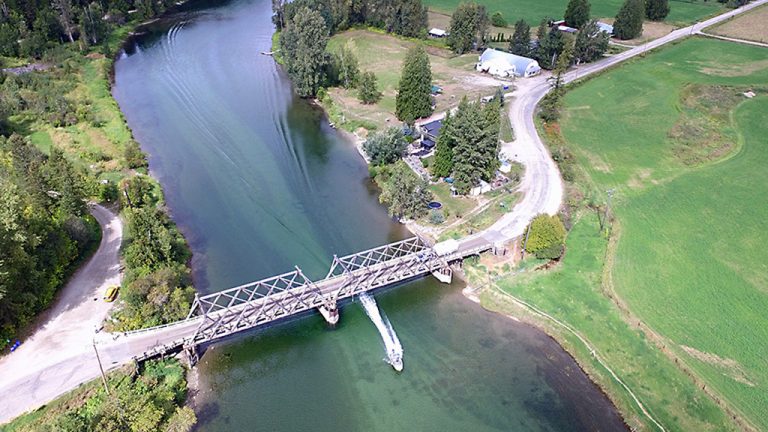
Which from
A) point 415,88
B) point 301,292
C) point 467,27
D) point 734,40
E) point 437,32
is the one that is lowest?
point 734,40

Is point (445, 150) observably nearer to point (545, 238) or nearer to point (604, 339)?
point (545, 238)

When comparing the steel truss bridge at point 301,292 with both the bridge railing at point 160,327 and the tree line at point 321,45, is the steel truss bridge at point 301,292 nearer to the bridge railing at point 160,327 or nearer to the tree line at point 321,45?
the bridge railing at point 160,327

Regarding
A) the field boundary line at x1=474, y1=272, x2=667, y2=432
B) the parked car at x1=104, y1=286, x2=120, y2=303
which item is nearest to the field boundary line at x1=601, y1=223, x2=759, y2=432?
the field boundary line at x1=474, y1=272, x2=667, y2=432

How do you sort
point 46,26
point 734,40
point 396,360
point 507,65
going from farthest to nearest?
1. point 734,40
2. point 46,26
3. point 507,65
4. point 396,360

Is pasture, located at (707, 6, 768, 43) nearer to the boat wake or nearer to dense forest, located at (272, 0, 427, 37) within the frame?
dense forest, located at (272, 0, 427, 37)

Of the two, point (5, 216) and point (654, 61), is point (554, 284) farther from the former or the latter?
point (654, 61)

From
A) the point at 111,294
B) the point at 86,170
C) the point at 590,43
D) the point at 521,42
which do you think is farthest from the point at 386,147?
the point at 590,43

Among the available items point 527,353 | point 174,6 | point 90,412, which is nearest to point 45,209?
point 90,412

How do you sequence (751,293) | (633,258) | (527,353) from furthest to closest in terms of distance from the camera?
(633,258) → (751,293) → (527,353)
